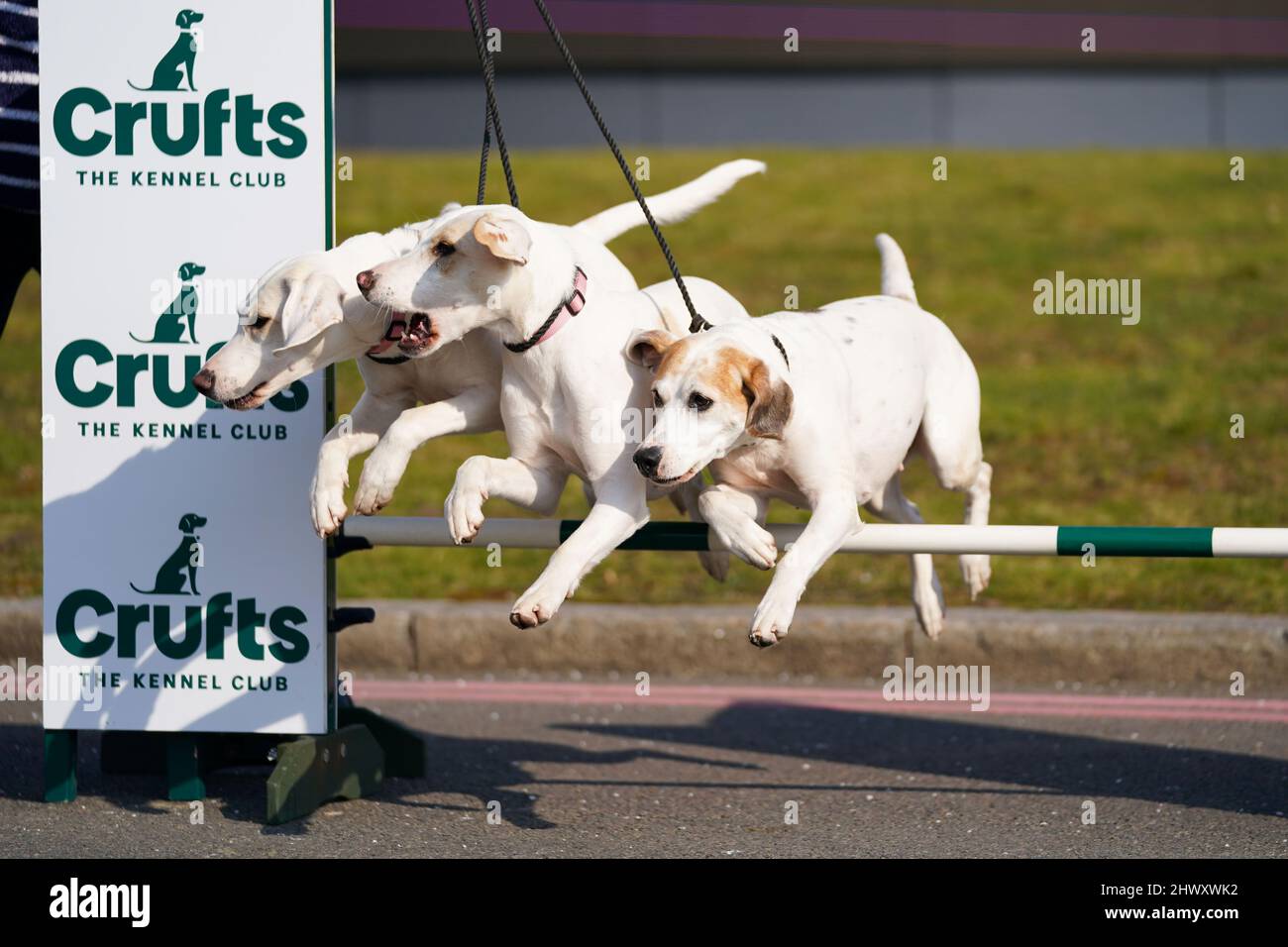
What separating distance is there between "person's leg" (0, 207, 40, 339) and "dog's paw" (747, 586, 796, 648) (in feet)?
8.59

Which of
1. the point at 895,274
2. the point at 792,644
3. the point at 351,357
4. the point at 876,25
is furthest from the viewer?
the point at 876,25

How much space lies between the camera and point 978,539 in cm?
489

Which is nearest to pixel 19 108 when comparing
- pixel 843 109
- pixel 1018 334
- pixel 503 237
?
pixel 503 237

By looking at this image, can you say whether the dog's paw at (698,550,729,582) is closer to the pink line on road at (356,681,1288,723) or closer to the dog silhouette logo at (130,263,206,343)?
the dog silhouette logo at (130,263,206,343)

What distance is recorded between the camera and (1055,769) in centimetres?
603

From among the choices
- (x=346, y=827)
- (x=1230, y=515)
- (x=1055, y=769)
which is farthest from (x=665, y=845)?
(x=1230, y=515)

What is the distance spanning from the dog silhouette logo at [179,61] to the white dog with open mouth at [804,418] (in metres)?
1.64

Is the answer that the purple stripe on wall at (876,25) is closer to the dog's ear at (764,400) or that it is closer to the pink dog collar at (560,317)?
the pink dog collar at (560,317)

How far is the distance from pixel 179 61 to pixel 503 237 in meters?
1.42

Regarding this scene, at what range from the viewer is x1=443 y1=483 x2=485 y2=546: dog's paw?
4551mm

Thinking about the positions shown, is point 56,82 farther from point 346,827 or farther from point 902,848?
point 902,848

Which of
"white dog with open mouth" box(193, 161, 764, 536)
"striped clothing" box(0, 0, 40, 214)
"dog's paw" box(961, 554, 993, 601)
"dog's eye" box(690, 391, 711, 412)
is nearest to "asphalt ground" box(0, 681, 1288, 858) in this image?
"dog's paw" box(961, 554, 993, 601)

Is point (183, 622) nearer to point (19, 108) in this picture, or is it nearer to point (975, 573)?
point (19, 108)
